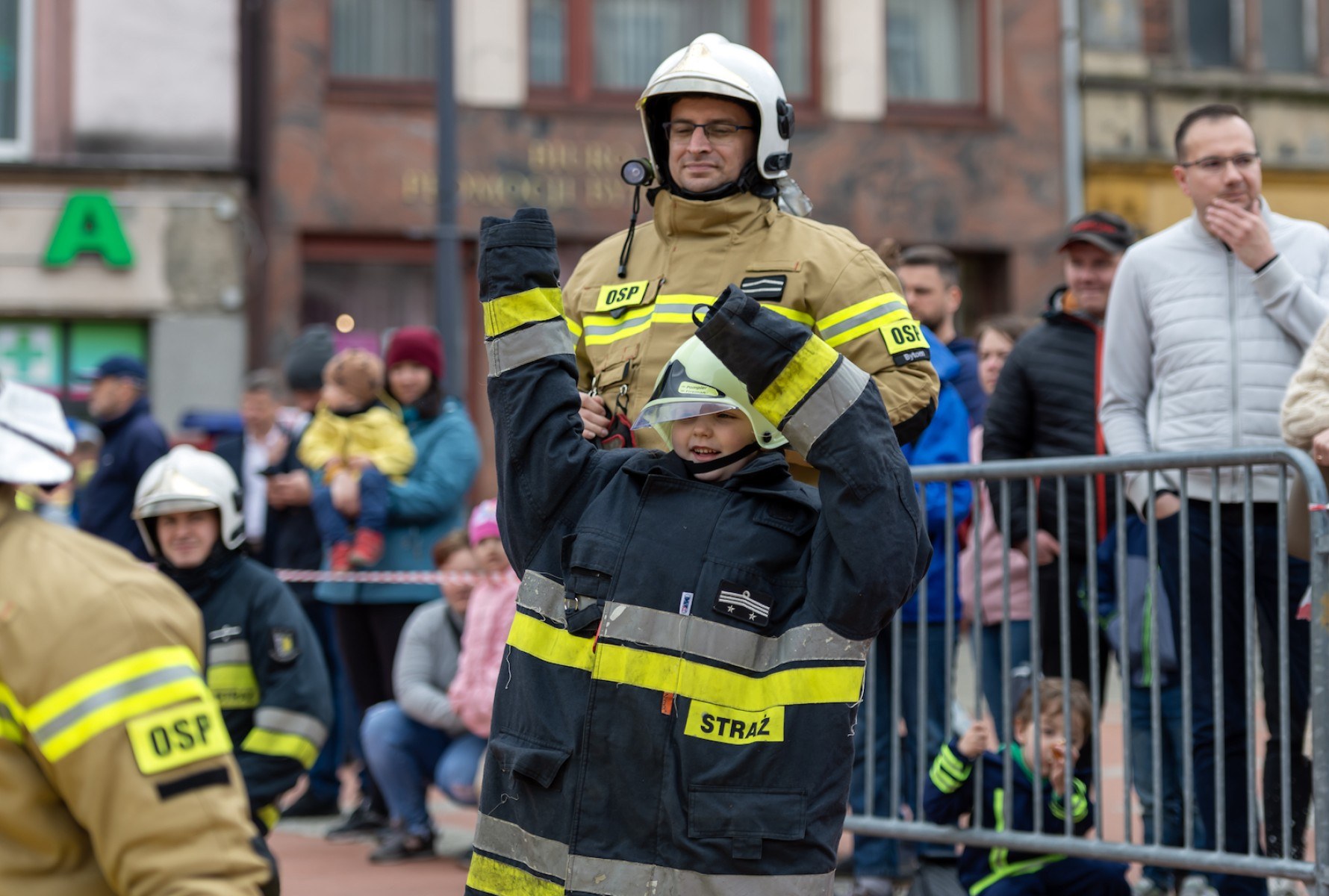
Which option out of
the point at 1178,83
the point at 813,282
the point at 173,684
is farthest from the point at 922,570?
the point at 1178,83

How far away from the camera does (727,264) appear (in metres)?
4.53

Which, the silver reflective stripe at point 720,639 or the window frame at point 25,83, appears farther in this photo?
the window frame at point 25,83

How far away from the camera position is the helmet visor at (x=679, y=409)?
3670mm

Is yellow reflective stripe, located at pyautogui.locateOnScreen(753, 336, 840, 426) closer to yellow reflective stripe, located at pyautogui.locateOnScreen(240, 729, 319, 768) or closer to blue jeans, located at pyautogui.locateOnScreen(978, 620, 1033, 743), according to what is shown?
yellow reflective stripe, located at pyautogui.locateOnScreen(240, 729, 319, 768)

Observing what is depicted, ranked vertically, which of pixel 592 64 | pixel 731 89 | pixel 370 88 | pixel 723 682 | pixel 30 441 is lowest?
pixel 723 682

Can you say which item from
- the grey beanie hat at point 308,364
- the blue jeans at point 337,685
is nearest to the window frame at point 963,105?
the grey beanie hat at point 308,364

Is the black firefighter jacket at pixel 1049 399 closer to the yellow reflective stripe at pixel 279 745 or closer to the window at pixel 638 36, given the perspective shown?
the yellow reflective stripe at pixel 279 745

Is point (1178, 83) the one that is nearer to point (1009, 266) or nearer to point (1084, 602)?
point (1009, 266)

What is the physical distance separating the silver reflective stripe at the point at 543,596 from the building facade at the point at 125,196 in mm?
13040

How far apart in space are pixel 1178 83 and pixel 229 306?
361 inches

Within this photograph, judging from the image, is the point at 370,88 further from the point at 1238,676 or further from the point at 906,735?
the point at 1238,676

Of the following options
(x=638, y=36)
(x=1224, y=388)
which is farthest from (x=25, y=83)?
(x=1224, y=388)

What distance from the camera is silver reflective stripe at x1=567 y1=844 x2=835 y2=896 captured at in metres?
3.49

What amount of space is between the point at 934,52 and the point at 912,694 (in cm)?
1281
